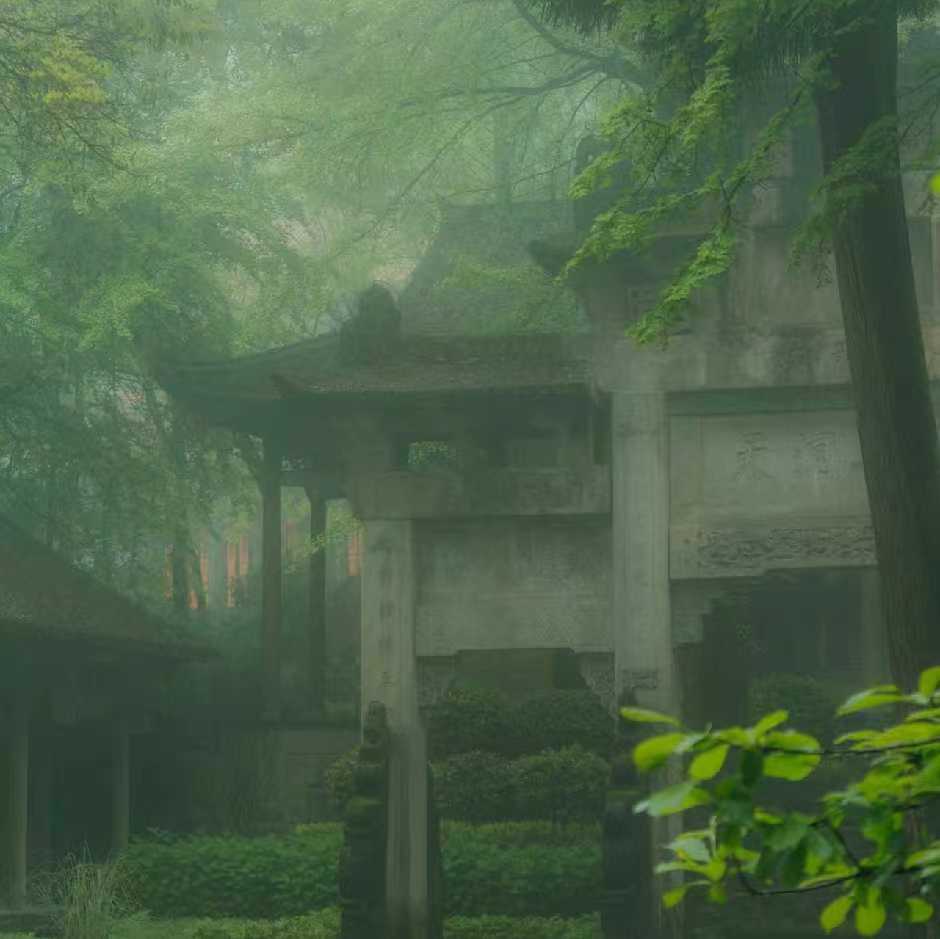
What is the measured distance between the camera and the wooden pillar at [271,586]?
1952 centimetres

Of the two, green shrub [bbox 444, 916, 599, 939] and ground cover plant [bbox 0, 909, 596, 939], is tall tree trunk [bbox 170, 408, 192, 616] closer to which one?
ground cover plant [bbox 0, 909, 596, 939]

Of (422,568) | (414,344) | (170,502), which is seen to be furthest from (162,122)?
(422,568)

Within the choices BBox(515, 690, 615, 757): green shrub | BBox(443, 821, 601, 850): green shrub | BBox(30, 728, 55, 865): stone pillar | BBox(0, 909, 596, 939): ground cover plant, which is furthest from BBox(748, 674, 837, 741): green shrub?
BBox(30, 728, 55, 865): stone pillar

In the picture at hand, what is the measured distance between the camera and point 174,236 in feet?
70.1

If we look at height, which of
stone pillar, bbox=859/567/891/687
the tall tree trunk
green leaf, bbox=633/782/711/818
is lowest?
green leaf, bbox=633/782/711/818

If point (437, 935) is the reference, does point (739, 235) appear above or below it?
above

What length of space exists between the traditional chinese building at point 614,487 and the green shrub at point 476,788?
586cm

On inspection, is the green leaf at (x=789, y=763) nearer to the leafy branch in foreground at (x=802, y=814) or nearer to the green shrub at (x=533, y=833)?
the leafy branch in foreground at (x=802, y=814)

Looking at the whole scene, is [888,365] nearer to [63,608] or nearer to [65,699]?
[63,608]

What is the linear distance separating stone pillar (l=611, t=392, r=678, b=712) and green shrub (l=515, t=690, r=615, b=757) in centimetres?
656

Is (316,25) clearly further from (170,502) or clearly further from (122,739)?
(122,739)

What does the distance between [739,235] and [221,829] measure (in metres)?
9.32

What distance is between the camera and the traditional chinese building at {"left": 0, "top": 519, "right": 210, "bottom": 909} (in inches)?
618

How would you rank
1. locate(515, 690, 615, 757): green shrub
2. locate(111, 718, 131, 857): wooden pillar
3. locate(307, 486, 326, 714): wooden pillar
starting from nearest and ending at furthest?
locate(111, 718, 131, 857): wooden pillar → locate(515, 690, 615, 757): green shrub → locate(307, 486, 326, 714): wooden pillar
